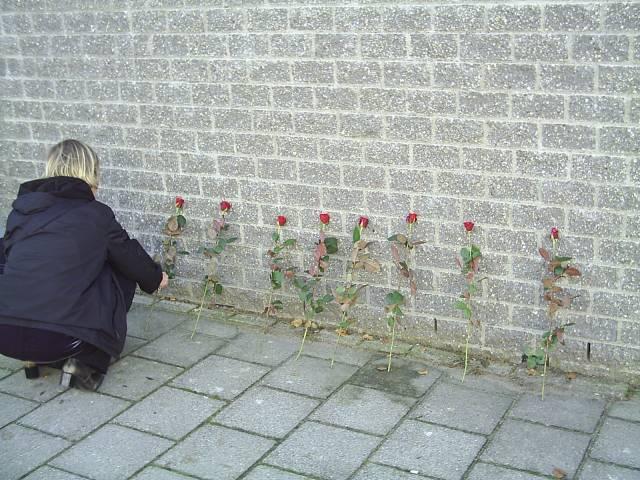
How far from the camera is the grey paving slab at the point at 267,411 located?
3975 millimetres

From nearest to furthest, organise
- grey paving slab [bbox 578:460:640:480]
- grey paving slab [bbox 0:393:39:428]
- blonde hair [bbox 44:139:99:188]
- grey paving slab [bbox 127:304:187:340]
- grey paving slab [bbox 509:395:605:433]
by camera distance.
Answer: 1. grey paving slab [bbox 578:460:640:480]
2. grey paving slab [bbox 509:395:605:433]
3. grey paving slab [bbox 0:393:39:428]
4. blonde hair [bbox 44:139:99:188]
5. grey paving slab [bbox 127:304:187:340]

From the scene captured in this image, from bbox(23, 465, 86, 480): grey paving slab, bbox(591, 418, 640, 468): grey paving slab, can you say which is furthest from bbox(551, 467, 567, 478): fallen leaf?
Answer: bbox(23, 465, 86, 480): grey paving slab

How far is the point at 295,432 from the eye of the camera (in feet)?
12.8

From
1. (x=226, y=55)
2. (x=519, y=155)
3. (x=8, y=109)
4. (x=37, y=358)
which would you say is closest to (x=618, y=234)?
(x=519, y=155)

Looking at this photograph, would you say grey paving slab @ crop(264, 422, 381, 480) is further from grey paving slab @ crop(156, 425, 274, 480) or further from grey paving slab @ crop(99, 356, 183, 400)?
grey paving slab @ crop(99, 356, 183, 400)

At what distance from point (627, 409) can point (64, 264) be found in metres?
2.70

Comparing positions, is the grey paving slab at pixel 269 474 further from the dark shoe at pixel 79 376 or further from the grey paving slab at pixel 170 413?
the dark shoe at pixel 79 376

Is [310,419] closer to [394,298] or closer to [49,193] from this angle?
[394,298]

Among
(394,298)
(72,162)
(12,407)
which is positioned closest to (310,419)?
(394,298)

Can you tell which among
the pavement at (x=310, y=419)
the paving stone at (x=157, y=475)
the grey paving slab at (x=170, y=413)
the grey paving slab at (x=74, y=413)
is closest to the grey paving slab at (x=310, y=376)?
the pavement at (x=310, y=419)

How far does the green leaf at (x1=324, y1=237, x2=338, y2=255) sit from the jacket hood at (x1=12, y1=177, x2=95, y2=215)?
125cm

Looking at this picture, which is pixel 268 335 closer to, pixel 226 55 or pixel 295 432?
pixel 295 432

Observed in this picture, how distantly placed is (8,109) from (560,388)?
3945mm

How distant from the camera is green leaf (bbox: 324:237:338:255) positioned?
4688mm
